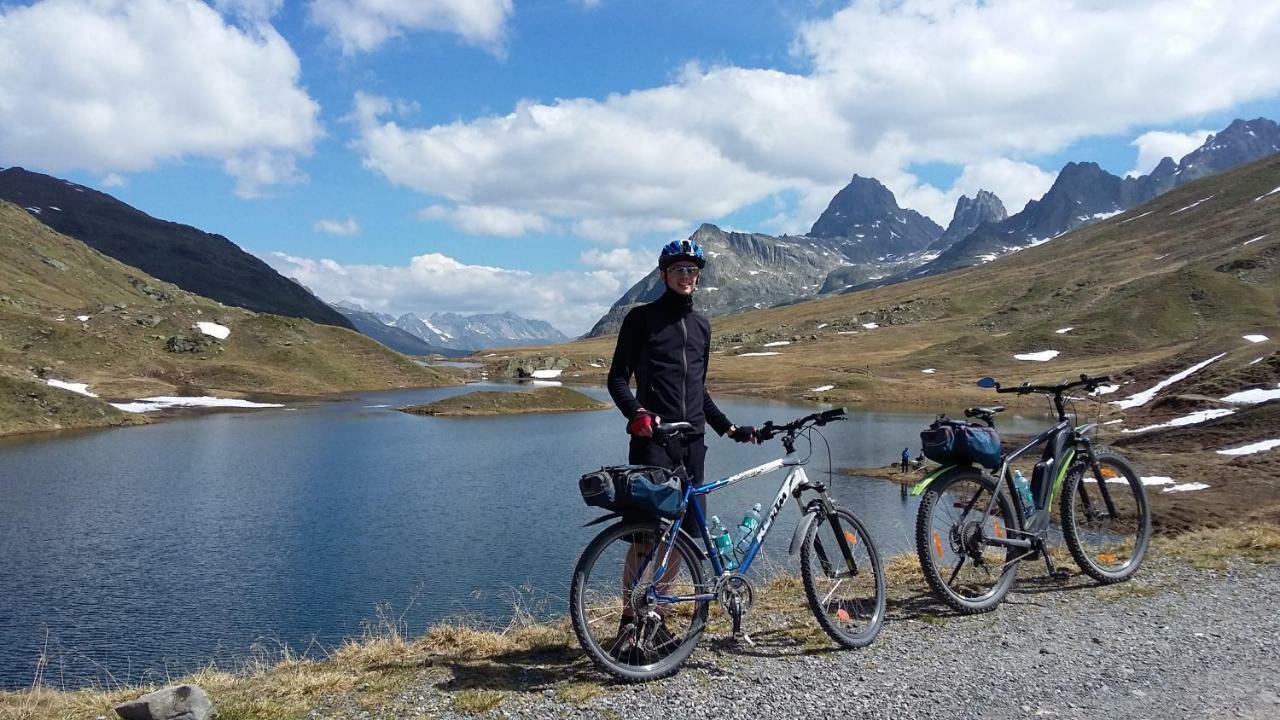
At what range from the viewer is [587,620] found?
6.51 m

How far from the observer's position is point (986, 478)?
8492 millimetres

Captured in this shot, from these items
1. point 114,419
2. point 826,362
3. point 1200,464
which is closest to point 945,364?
point 826,362

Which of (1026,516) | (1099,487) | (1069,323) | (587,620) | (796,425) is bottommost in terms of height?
(587,620)

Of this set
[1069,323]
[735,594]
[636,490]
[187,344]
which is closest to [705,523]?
[735,594]

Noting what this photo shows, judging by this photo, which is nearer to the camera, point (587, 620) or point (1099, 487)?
point (587, 620)

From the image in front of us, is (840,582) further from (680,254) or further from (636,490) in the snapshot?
(680,254)

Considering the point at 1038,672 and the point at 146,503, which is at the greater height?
the point at 1038,672

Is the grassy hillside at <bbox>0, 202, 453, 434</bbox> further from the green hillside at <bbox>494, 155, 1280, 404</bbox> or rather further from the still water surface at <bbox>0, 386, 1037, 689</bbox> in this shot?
the green hillside at <bbox>494, 155, 1280, 404</bbox>

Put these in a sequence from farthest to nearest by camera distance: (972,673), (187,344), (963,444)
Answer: (187,344), (963,444), (972,673)

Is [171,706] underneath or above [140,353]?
underneath

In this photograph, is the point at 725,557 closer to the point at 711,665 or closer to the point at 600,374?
the point at 711,665

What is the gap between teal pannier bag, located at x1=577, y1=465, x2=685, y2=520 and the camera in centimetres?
616

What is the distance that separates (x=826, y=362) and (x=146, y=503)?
388 ft

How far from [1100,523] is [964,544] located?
2.96 meters
